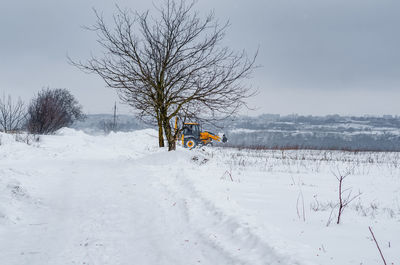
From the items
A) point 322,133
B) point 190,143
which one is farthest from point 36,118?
point 322,133

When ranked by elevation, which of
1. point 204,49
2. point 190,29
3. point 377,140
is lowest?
point 377,140

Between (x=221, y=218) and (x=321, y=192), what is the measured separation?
3.63m

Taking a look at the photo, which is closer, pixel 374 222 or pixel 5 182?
pixel 374 222

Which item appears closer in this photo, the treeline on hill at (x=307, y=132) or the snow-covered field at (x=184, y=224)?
the snow-covered field at (x=184, y=224)

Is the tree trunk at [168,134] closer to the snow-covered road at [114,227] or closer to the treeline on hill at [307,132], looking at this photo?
the snow-covered road at [114,227]

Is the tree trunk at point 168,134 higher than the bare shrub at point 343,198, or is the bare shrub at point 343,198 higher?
the tree trunk at point 168,134

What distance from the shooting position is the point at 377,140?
99.7 metres

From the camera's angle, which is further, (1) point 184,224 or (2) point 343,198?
(2) point 343,198

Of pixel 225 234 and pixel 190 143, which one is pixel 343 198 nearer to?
pixel 225 234

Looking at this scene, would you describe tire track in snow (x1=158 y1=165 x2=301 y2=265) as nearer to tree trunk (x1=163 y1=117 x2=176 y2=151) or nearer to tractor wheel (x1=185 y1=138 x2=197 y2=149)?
tree trunk (x1=163 y1=117 x2=176 y2=151)

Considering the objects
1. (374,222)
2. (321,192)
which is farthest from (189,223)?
(321,192)

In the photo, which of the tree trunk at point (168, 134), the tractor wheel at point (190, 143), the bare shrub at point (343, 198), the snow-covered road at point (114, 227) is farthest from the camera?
the tractor wheel at point (190, 143)

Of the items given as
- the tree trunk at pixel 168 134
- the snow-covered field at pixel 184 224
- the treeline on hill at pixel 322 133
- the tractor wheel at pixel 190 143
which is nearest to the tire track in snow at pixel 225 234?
the snow-covered field at pixel 184 224

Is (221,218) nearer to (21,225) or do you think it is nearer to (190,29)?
(21,225)
